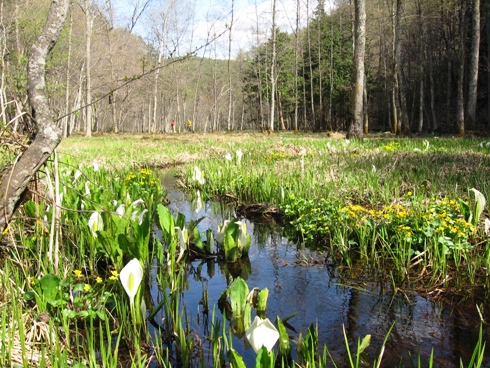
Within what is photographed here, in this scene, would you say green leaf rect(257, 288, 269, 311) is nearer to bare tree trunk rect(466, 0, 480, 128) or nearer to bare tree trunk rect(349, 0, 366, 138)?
bare tree trunk rect(349, 0, 366, 138)

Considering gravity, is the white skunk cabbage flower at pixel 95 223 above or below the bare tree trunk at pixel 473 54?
below

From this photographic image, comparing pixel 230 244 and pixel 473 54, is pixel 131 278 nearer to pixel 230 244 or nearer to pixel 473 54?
pixel 230 244

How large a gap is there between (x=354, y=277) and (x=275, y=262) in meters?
0.77

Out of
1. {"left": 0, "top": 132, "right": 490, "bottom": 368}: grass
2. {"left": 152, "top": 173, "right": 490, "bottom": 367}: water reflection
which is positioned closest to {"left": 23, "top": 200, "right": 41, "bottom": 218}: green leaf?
{"left": 0, "top": 132, "right": 490, "bottom": 368}: grass

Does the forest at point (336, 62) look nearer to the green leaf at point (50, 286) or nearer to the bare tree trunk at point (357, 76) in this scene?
the bare tree trunk at point (357, 76)

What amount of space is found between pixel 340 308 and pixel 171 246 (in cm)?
130

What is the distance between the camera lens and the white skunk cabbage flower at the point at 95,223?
335 cm

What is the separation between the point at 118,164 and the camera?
29.9ft

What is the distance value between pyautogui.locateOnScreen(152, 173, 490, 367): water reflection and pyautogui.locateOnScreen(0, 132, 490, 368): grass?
5.0 inches

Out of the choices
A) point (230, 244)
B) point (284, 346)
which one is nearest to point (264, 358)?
point (284, 346)

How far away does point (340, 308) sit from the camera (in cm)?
285

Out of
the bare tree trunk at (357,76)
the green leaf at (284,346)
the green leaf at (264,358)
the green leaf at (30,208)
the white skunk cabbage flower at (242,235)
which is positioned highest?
the bare tree trunk at (357,76)

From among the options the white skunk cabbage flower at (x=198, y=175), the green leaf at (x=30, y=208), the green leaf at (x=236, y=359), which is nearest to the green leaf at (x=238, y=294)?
the green leaf at (x=236, y=359)

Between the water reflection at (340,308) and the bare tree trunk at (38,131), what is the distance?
1.23 m
